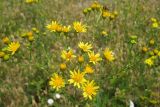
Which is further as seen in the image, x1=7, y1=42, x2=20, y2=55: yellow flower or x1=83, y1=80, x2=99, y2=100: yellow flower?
x1=7, y1=42, x2=20, y2=55: yellow flower

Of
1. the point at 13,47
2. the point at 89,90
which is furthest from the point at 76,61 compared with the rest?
the point at 89,90

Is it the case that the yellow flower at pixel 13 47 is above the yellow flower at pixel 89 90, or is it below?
above

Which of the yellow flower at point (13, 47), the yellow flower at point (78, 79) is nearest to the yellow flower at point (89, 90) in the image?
the yellow flower at point (78, 79)

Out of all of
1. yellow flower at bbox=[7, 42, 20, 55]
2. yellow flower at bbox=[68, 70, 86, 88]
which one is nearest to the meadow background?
yellow flower at bbox=[7, 42, 20, 55]

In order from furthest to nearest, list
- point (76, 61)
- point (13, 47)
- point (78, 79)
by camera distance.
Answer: point (76, 61) < point (13, 47) < point (78, 79)

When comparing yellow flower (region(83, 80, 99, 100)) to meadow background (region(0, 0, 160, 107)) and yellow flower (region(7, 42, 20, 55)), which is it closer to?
meadow background (region(0, 0, 160, 107))

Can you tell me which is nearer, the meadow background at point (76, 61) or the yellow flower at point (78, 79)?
the yellow flower at point (78, 79)

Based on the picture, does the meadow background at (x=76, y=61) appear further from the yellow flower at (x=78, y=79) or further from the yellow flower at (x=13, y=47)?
the yellow flower at (x=78, y=79)

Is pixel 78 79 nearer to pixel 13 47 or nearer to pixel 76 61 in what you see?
pixel 13 47
